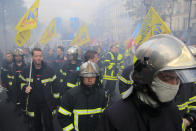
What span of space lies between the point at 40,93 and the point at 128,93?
3.01 meters

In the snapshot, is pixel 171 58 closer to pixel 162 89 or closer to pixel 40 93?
pixel 162 89

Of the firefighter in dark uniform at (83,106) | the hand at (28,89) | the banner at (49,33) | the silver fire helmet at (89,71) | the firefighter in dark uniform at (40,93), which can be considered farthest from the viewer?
the banner at (49,33)

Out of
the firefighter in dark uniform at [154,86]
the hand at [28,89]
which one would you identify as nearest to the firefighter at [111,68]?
the hand at [28,89]

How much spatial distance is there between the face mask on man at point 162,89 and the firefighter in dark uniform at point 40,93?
10.6 feet

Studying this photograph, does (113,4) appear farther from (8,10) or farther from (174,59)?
(174,59)

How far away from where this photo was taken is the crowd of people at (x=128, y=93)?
3.91 ft

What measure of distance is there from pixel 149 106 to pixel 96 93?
5.01ft

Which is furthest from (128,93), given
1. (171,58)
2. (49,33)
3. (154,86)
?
(49,33)

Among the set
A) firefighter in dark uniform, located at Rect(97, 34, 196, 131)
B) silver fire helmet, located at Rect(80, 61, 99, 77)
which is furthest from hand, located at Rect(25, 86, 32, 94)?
firefighter in dark uniform, located at Rect(97, 34, 196, 131)

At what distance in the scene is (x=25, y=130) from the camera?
4562 mm

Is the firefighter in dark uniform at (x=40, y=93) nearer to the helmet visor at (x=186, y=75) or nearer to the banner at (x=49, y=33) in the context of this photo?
the helmet visor at (x=186, y=75)

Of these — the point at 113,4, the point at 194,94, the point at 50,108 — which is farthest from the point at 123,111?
the point at 113,4

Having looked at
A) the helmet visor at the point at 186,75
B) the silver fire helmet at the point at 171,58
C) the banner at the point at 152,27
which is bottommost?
the helmet visor at the point at 186,75

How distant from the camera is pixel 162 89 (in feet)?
3.87
